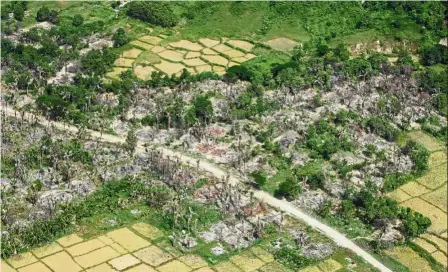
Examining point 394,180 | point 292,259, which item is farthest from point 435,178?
point 292,259

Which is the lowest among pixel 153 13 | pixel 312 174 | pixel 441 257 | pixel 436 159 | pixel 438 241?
pixel 441 257

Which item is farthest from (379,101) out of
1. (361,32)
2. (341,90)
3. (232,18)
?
(232,18)

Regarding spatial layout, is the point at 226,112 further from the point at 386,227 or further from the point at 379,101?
the point at 386,227

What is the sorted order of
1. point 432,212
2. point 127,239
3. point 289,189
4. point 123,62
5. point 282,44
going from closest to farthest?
point 127,239 → point 289,189 → point 432,212 → point 123,62 → point 282,44

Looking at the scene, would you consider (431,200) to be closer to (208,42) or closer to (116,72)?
(116,72)

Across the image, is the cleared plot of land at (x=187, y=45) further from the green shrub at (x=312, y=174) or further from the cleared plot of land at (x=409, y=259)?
the cleared plot of land at (x=409, y=259)

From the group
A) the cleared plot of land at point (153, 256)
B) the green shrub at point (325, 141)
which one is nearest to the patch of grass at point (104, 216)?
the cleared plot of land at point (153, 256)

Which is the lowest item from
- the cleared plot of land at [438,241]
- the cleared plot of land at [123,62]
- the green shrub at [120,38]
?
the cleared plot of land at [438,241]
